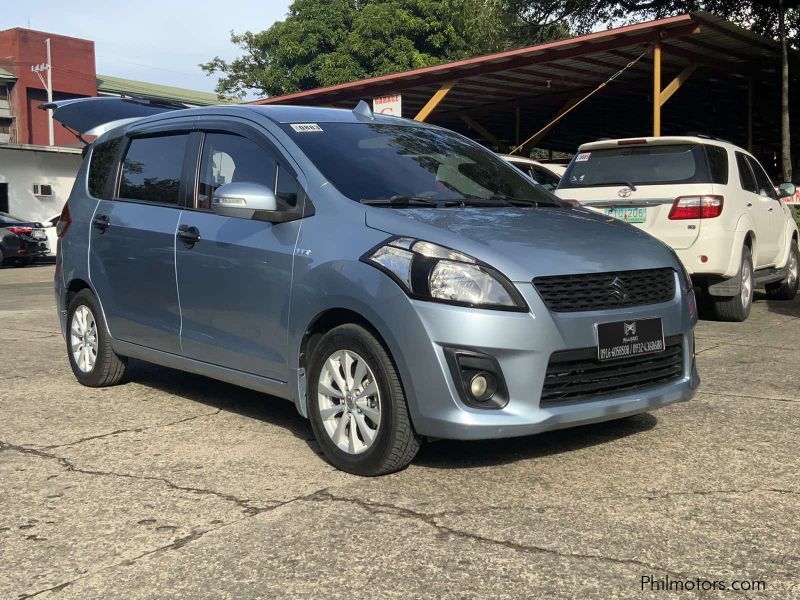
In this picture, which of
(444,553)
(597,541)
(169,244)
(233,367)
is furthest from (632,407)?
(169,244)

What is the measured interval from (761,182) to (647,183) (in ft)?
6.88

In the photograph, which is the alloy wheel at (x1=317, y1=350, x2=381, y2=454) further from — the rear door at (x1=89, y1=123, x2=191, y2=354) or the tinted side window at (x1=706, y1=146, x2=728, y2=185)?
the tinted side window at (x1=706, y1=146, x2=728, y2=185)

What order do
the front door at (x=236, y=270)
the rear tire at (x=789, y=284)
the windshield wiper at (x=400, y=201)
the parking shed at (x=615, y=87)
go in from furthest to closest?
the parking shed at (x=615, y=87)
the rear tire at (x=789, y=284)
the front door at (x=236, y=270)
the windshield wiper at (x=400, y=201)

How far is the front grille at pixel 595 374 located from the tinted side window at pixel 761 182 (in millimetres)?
6319

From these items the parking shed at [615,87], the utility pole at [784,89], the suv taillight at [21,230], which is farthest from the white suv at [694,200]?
the suv taillight at [21,230]

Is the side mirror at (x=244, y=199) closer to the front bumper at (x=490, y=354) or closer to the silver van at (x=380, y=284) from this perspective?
the silver van at (x=380, y=284)

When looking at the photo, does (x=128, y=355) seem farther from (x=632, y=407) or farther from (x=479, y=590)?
(x=479, y=590)

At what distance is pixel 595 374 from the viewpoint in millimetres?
4023

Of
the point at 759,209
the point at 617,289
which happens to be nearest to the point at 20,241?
the point at 759,209

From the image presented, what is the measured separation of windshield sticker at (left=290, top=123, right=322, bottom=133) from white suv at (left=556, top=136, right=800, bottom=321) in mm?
3651

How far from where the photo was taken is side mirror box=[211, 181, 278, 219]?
443 centimetres

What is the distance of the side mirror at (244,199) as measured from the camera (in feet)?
14.5

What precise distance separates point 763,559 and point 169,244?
139 inches

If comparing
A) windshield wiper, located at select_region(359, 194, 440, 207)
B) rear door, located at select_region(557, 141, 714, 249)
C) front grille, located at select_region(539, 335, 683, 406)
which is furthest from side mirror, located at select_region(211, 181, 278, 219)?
rear door, located at select_region(557, 141, 714, 249)
